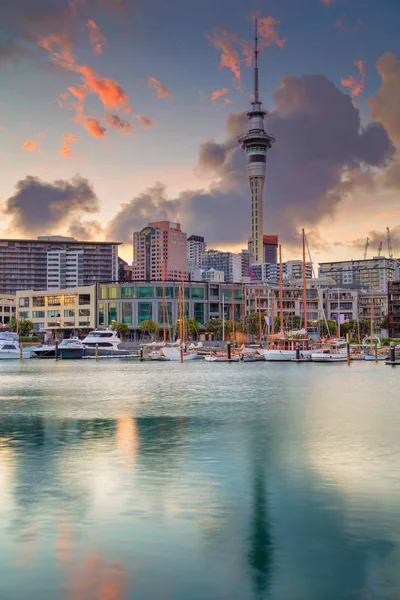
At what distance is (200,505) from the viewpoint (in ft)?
71.8

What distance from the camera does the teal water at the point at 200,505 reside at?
1553cm

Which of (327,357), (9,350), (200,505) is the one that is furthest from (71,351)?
(200,505)

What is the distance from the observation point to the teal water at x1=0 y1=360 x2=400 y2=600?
51.0 ft

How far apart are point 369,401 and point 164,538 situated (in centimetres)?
3883

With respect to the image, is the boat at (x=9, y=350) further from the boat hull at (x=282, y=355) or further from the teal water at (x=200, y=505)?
the teal water at (x=200, y=505)

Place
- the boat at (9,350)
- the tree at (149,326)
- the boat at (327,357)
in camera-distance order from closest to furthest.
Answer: the boat at (327,357), the boat at (9,350), the tree at (149,326)

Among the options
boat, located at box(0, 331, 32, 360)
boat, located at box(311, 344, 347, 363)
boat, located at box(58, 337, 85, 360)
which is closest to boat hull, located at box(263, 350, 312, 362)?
boat, located at box(311, 344, 347, 363)

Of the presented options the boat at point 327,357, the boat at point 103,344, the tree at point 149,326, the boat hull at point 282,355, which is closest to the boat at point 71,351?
the boat at point 103,344

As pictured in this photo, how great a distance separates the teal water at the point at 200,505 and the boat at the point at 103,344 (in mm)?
103256

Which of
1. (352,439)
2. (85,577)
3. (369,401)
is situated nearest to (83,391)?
(369,401)

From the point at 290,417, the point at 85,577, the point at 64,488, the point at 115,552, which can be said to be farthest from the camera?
the point at 290,417

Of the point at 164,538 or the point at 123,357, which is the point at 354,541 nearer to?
the point at 164,538

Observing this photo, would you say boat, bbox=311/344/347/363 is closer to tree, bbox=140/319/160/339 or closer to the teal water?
the teal water

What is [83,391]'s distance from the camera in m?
64.9
